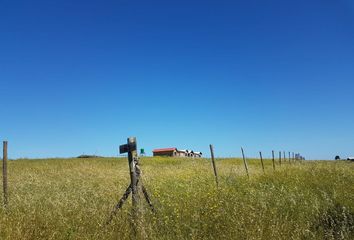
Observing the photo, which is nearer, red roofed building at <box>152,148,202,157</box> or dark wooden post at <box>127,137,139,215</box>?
dark wooden post at <box>127,137,139,215</box>

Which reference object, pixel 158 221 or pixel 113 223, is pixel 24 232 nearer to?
pixel 113 223

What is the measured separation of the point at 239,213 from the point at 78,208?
3.80 meters

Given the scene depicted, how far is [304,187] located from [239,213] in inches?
247

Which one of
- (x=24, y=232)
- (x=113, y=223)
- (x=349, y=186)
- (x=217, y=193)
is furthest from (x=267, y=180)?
(x=24, y=232)

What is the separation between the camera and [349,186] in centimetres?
1209

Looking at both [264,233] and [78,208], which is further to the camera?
[78,208]

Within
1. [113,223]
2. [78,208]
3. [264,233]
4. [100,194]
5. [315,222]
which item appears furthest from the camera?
[100,194]

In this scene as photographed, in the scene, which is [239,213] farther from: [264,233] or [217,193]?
[217,193]

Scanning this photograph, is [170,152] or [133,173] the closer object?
[133,173]

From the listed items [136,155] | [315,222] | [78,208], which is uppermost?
[136,155]

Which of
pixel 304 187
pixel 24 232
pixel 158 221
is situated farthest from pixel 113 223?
pixel 304 187

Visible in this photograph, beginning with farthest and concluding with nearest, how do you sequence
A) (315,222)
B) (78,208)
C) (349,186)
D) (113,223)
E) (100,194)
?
(349,186), (100,194), (78,208), (315,222), (113,223)

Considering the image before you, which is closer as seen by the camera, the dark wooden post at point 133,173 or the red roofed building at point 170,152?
the dark wooden post at point 133,173

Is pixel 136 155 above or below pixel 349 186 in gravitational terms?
above
